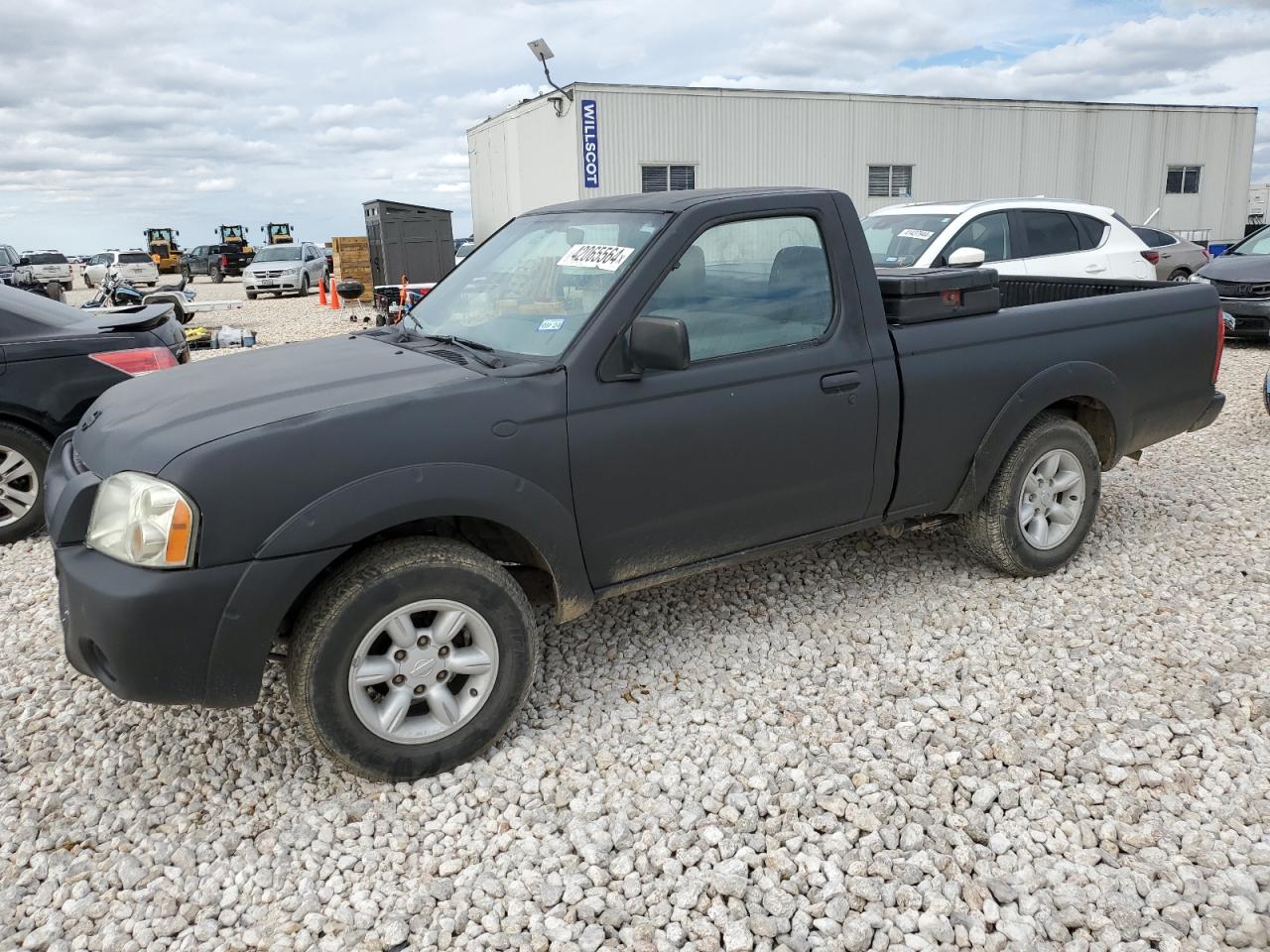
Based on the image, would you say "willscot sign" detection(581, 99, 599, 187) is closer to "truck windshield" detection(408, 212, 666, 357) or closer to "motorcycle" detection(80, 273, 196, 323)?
"motorcycle" detection(80, 273, 196, 323)

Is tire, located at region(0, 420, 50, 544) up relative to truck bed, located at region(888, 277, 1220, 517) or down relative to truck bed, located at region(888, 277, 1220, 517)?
down

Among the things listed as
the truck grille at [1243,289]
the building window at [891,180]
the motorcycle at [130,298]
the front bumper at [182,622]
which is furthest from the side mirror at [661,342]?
the building window at [891,180]

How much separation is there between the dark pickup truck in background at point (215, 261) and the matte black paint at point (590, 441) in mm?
43430

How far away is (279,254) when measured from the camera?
2905 centimetres

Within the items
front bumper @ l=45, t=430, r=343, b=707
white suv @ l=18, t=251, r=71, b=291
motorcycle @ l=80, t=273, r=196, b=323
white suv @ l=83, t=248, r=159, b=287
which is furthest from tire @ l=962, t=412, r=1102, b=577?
white suv @ l=18, t=251, r=71, b=291

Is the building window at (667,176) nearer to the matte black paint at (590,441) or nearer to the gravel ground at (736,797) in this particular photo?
the matte black paint at (590,441)

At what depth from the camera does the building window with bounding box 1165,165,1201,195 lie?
26.8 m

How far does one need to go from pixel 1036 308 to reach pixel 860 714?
7.13 feet

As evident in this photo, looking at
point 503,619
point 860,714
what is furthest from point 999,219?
point 503,619

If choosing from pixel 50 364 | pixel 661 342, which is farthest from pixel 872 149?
pixel 661 342

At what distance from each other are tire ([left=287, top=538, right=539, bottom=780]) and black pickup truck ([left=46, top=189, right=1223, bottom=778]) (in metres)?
0.01

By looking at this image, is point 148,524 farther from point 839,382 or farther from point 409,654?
point 839,382

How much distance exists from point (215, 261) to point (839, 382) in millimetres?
48239

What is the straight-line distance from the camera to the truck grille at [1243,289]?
11.5 metres
